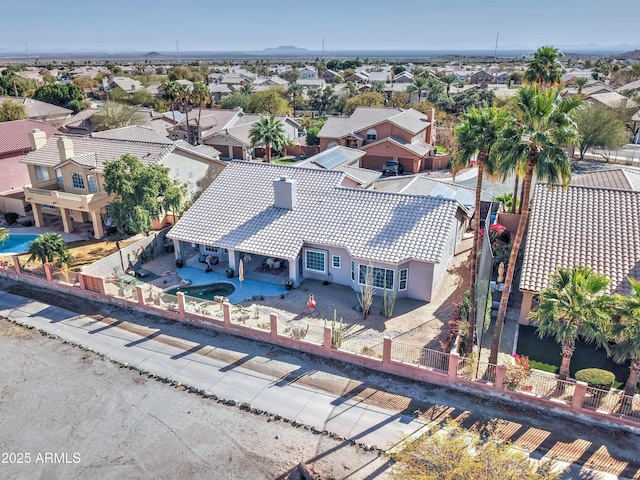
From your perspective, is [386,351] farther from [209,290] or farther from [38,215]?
[38,215]

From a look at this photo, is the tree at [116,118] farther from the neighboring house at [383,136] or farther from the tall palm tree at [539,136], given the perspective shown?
the tall palm tree at [539,136]

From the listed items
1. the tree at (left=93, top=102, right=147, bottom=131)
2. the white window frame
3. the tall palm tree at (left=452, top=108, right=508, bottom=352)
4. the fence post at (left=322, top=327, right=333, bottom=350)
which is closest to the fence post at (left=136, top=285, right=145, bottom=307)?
the white window frame

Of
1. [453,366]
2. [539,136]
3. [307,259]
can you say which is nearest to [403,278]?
[307,259]

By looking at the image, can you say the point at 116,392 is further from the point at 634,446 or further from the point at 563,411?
the point at 634,446

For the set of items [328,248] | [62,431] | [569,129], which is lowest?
[62,431]

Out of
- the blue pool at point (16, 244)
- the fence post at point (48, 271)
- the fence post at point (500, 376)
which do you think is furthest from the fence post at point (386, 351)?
the blue pool at point (16, 244)

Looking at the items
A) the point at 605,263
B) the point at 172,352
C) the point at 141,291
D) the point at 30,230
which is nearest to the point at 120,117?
the point at 30,230

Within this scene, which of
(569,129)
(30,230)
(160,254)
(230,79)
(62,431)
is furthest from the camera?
(230,79)
